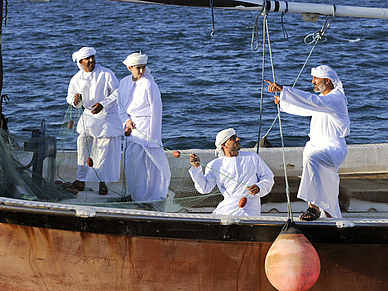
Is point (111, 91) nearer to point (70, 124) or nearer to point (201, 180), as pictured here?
point (70, 124)

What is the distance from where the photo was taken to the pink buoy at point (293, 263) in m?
4.82

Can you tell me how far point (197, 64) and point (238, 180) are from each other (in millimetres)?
12275

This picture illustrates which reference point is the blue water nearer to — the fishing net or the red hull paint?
the fishing net

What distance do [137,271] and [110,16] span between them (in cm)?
2364

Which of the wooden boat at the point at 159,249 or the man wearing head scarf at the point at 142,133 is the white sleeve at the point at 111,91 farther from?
the wooden boat at the point at 159,249

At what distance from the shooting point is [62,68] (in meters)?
16.8

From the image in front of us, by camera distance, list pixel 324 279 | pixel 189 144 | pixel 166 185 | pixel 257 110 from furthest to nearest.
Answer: pixel 257 110, pixel 189 144, pixel 166 185, pixel 324 279

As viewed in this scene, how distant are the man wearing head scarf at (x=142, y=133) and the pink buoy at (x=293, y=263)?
1.98 metres

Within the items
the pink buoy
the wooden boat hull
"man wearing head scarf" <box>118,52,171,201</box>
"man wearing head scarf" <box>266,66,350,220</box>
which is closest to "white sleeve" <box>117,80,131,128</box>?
"man wearing head scarf" <box>118,52,171,201</box>

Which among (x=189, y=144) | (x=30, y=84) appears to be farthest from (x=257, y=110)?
(x=30, y=84)

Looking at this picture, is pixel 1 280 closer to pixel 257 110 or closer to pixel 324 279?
pixel 324 279

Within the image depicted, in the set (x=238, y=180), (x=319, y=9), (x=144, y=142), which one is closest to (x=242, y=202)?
(x=238, y=180)

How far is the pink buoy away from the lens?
4.82m

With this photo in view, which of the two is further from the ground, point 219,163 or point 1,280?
point 219,163
